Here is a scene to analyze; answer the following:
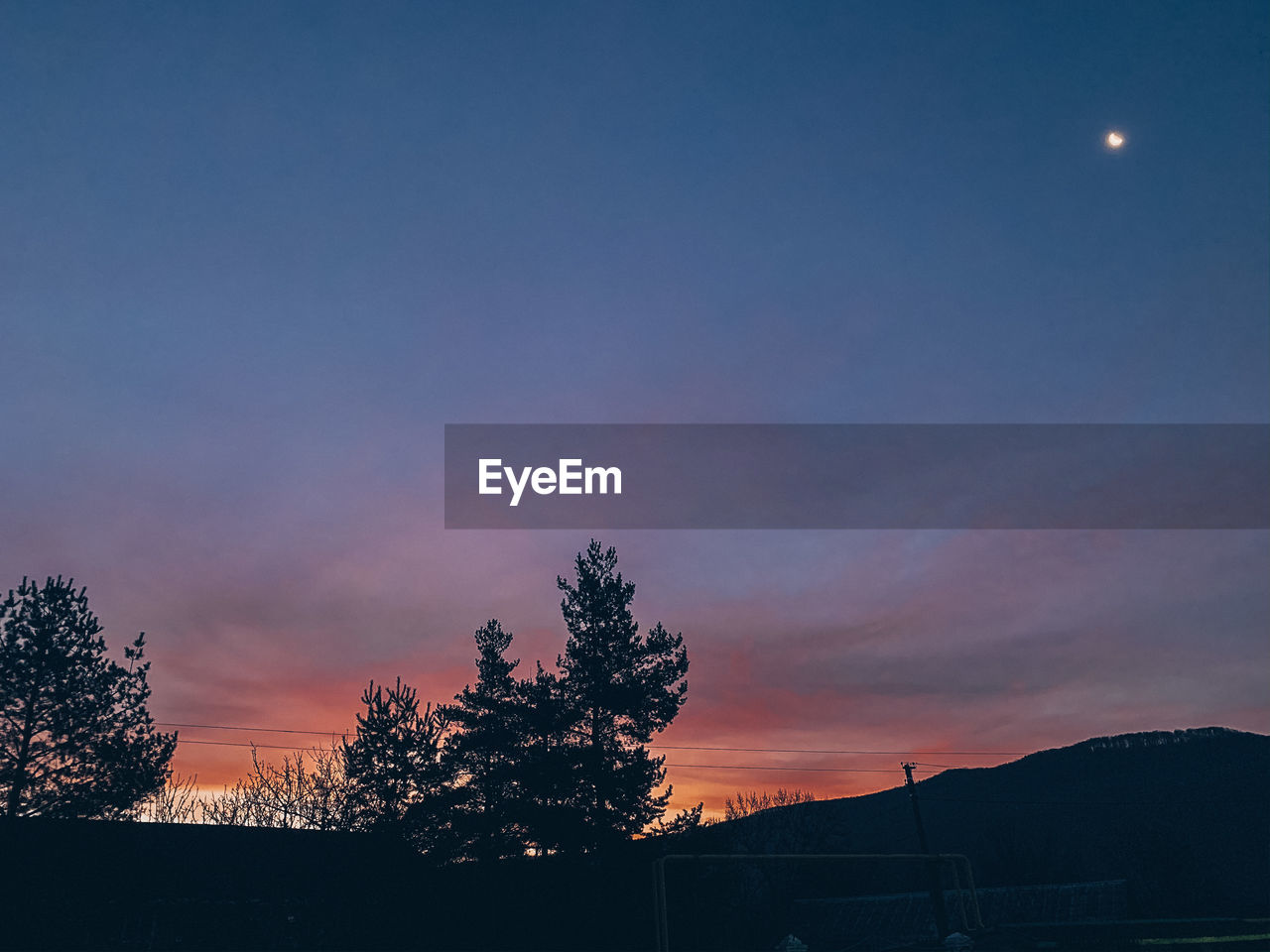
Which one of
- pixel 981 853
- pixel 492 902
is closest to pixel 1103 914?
pixel 981 853

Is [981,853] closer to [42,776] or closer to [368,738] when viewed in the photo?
[368,738]

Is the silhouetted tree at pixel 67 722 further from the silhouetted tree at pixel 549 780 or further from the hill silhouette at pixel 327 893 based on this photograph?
the silhouetted tree at pixel 549 780

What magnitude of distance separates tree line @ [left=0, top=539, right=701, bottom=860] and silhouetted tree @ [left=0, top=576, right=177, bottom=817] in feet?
0.15

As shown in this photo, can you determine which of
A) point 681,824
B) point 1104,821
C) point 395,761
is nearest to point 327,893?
point 395,761

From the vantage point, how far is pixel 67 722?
30.6 metres

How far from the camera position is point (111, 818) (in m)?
29.9

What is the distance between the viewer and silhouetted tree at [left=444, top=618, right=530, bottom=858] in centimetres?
3303

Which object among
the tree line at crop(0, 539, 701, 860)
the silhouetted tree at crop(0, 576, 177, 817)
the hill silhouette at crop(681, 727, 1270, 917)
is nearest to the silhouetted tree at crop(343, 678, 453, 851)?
the tree line at crop(0, 539, 701, 860)

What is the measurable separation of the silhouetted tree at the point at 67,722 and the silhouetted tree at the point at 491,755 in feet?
37.4

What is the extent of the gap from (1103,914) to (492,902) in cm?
4778

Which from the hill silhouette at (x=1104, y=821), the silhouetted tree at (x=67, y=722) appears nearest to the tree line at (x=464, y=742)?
the silhouetted tree at (x=67, y=722)

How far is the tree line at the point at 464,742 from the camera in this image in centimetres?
3034

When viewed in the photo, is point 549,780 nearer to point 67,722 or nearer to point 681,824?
point 681,824

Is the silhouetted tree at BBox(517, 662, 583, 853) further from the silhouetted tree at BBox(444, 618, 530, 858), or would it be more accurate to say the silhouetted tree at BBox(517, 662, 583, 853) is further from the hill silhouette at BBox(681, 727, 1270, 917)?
the hill silhouette at BBox(681, 727, 1270, 917)
